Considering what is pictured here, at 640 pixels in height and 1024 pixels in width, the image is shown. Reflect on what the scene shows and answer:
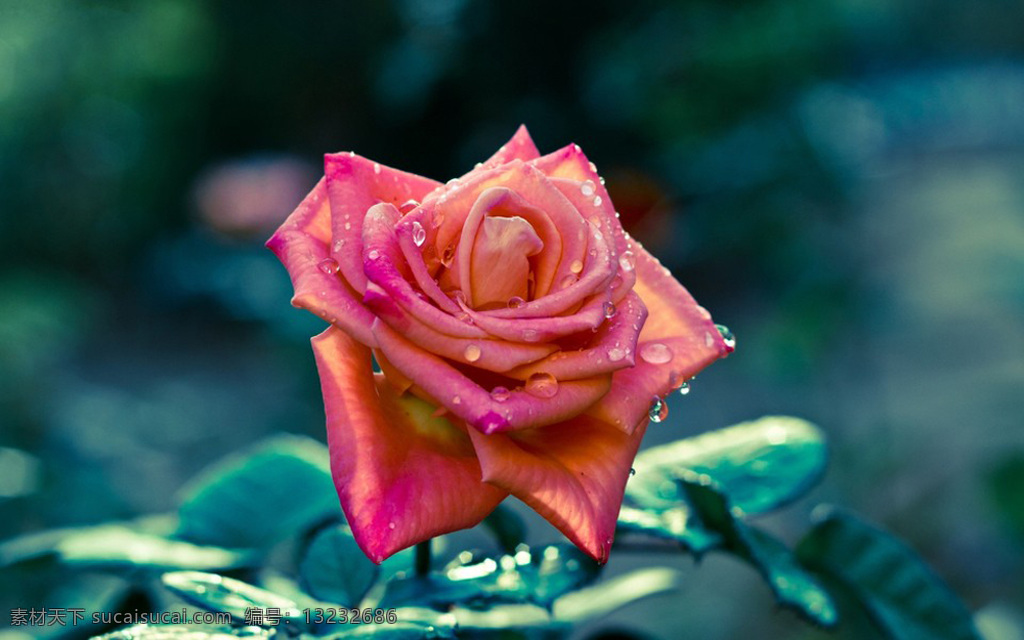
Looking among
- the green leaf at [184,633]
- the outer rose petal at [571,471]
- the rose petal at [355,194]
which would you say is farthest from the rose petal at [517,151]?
the green leaf at [184,633]

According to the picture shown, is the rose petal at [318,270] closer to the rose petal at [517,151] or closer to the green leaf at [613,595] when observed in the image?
the rose petal at [517,151]

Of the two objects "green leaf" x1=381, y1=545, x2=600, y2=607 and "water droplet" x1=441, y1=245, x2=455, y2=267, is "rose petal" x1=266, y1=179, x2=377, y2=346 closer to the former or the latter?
"water droplet" x1=441, y1=245, x2=455, y2=267

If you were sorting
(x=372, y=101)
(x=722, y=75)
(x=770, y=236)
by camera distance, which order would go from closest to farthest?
1. (x=770, y=236)
2. (x=722, y=75)
3. (x=372, y=101)

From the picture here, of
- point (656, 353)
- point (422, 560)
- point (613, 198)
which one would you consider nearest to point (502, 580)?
point (422, 560)

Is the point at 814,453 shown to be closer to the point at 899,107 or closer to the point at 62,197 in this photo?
the point at 899,107

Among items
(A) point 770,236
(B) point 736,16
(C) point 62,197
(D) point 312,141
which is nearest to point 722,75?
(B) point 736,16
